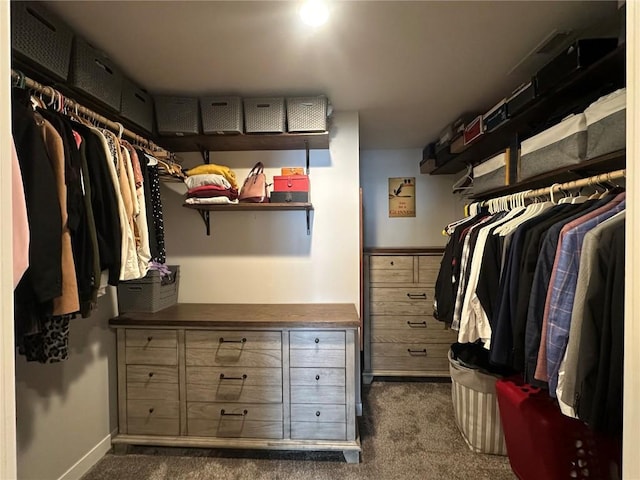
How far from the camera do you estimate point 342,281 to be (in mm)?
2141

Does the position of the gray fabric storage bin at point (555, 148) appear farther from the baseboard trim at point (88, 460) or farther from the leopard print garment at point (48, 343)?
the baseboard trim at point (88, 460)

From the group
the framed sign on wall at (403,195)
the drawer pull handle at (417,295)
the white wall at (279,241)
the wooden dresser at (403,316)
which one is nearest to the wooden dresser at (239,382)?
the white wall at (279,241)

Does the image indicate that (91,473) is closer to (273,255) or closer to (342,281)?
(273,255)

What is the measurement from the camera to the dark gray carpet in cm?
154

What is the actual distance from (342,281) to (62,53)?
1.89 m

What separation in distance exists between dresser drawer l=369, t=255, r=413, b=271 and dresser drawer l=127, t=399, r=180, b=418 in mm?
1717

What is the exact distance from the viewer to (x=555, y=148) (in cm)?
133

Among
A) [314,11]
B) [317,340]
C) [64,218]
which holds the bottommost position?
[317,340]

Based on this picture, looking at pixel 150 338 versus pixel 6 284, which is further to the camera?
pixel 150 338

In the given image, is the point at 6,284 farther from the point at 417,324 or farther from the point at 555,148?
the point at 417,324

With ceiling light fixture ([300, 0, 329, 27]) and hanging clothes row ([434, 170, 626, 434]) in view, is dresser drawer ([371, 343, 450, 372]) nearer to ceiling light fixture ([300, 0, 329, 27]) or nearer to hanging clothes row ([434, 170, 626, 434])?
hanging clothes row ([434, 170, 626, 434])

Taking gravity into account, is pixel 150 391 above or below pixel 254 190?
below

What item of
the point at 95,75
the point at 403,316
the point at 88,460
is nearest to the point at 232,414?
the point at 88,460

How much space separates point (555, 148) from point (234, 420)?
7.09 feet
